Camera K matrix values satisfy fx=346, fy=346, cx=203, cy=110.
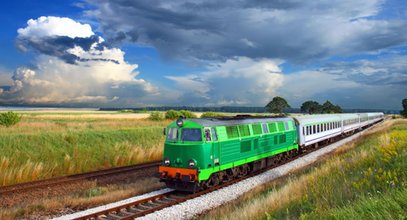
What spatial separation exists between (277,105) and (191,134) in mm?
113015

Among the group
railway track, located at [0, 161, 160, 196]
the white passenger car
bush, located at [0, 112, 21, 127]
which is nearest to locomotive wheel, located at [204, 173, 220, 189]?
railway track, located at [0, 161, 160, 196]

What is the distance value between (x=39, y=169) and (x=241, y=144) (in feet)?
34.8

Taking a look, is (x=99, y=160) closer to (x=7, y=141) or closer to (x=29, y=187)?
(x=7, y=141)

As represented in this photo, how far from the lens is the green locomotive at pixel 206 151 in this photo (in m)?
13.9

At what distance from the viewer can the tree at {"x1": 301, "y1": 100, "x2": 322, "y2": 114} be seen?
14162 centimetres

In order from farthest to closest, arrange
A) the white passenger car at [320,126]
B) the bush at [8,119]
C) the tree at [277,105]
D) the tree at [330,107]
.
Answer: the tree at [330,107]
the tree at [277,105]
the bush at [8,119]
the white passenger car at [320,126]

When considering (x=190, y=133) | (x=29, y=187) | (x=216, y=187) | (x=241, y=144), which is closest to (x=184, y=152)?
(x=190, y=133)

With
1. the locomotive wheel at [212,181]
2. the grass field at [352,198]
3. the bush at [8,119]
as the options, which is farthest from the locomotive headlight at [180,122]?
the bush at [8,119]

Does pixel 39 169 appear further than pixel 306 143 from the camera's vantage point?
No

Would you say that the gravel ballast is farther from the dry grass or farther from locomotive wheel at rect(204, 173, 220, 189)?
the dry grass

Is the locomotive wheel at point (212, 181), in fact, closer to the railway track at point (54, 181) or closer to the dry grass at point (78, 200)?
the dry grass at point (78, 200)

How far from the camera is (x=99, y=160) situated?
2211cm

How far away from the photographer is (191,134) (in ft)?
47.1

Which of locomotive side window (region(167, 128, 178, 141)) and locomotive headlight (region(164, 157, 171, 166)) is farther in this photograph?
locomotive side window (region(167, 128, 178, 141))
